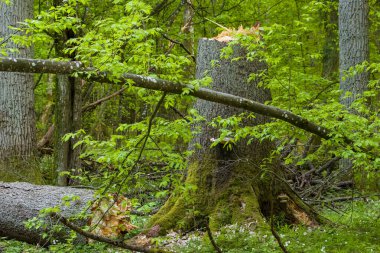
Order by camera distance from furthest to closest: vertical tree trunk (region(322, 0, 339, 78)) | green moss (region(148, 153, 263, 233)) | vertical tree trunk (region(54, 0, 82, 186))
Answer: vertical tree trunk (region(322, 0, 339, 78)) → vertical tree trunk (region(54, 0, 82, 186)) → green moss (region(148, 153, 263, 233))

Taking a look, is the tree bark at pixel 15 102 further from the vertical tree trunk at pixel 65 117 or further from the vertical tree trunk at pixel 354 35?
the vertical tree trunk at pixel 354 35

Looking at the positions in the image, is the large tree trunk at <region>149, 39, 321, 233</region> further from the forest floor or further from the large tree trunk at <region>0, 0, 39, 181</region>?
the large tree trunk at <region>0, 0, 39, 181</region>

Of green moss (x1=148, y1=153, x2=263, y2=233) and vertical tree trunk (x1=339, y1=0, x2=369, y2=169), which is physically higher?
vertical tree trunk (x1=339, y1=0, x2=369, y2=169)

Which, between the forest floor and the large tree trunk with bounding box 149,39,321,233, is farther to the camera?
the large tree trunk with bounding box 149,39,321,233

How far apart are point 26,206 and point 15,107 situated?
3.09 metres

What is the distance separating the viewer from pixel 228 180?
734 centimetres

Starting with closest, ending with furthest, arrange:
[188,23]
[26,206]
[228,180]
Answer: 1. [228,180]
2. [26,206]
3. [188,23]

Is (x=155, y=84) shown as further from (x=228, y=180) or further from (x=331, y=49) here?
(x=331, y=49)

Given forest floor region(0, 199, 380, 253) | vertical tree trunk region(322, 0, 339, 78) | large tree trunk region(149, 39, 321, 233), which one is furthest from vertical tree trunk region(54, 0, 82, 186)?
vertical tree trunk region(322, 0, 339, 78)

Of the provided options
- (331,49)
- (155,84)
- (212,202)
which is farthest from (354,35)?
(155,84)

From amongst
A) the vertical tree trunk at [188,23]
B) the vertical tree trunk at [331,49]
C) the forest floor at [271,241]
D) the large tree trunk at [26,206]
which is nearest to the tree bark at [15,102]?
the large tree trunk at [26,206]

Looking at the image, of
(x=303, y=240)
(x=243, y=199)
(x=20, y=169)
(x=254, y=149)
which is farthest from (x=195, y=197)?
(x=20, y=169)

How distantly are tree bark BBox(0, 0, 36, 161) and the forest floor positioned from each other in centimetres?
289

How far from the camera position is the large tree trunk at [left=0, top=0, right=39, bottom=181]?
980cm
